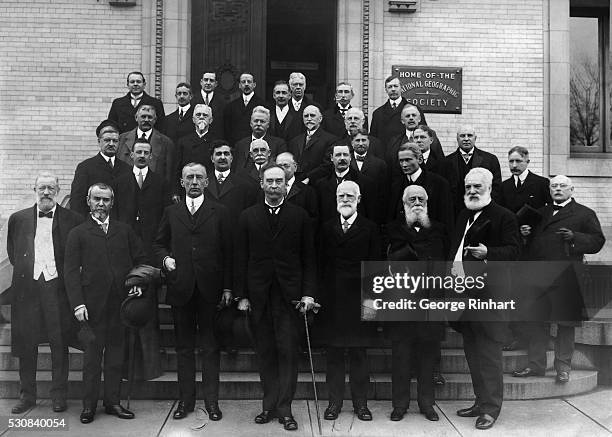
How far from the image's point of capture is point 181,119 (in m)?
7.12

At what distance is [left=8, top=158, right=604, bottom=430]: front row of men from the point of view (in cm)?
507

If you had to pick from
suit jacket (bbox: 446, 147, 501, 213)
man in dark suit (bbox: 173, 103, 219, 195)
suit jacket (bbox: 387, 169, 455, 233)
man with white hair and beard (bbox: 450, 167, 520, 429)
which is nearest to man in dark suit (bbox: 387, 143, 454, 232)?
suit jacket (bbox: 387, 169, 455, 233)

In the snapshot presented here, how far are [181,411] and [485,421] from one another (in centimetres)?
238

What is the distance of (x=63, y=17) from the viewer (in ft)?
28.9

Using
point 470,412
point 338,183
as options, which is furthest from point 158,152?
point 470,412

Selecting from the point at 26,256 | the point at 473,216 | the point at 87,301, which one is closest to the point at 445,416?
the point at 473,216

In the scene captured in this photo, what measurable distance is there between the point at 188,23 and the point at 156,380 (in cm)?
553

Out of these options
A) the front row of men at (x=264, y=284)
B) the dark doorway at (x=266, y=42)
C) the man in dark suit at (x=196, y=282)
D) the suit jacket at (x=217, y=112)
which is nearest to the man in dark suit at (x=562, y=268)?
the front row of men at (x=264, y=284)

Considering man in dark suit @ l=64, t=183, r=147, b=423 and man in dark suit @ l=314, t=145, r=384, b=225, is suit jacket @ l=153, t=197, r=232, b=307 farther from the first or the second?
man in dark suit @ l=314, t=145, r=384, b=225

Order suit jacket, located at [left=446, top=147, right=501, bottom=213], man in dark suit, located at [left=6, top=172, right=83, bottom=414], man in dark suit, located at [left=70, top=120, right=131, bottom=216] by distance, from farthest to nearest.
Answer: suit jacket, located at [left=446, top=147, right=501, bottom=213] < man in dark suit, located at [left=70, top=120, right=131, bottom=216] < man in dark suit, located at [left=6, top=172, right=83, bottom=414]

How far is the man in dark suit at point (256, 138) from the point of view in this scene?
622 cm

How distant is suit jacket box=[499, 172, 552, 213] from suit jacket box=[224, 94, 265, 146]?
2748 millimetres

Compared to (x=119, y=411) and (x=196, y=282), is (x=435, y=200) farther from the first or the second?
(x=119, y=411)

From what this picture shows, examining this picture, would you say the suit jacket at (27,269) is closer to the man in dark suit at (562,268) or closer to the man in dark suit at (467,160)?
the man in dark suit at (467,160)
